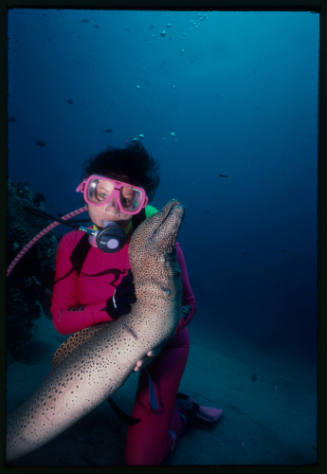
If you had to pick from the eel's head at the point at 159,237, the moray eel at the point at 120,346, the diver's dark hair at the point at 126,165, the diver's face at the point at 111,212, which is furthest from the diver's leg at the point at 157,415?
the diver's dark hair at the point at 126,165

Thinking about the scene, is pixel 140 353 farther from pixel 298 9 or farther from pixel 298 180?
pixel 298 180

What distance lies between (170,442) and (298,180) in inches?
1414

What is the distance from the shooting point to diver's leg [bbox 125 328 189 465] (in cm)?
200

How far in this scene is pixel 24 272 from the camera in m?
3.41

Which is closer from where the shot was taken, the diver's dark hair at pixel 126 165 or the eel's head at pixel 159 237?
the eel's head at pixel 159 237

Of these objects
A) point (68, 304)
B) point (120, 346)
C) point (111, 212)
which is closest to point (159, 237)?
point (111, 212)

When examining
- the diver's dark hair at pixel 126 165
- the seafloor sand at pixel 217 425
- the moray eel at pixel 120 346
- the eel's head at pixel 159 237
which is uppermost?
the diver's dark hair at pixel 126 165

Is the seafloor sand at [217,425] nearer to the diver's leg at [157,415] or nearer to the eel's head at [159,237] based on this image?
the diver's leg at [157,415]

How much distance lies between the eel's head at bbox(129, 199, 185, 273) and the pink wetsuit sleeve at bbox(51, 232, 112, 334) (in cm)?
47

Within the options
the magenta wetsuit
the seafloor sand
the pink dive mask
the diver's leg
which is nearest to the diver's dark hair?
→ the pink dive mask

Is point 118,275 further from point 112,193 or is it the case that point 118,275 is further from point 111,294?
point 112,193

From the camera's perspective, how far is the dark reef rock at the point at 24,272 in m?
3.22

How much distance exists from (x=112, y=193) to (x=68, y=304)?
0.97 m

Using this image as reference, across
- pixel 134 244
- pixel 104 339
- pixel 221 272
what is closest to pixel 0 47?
pixel 134 244
